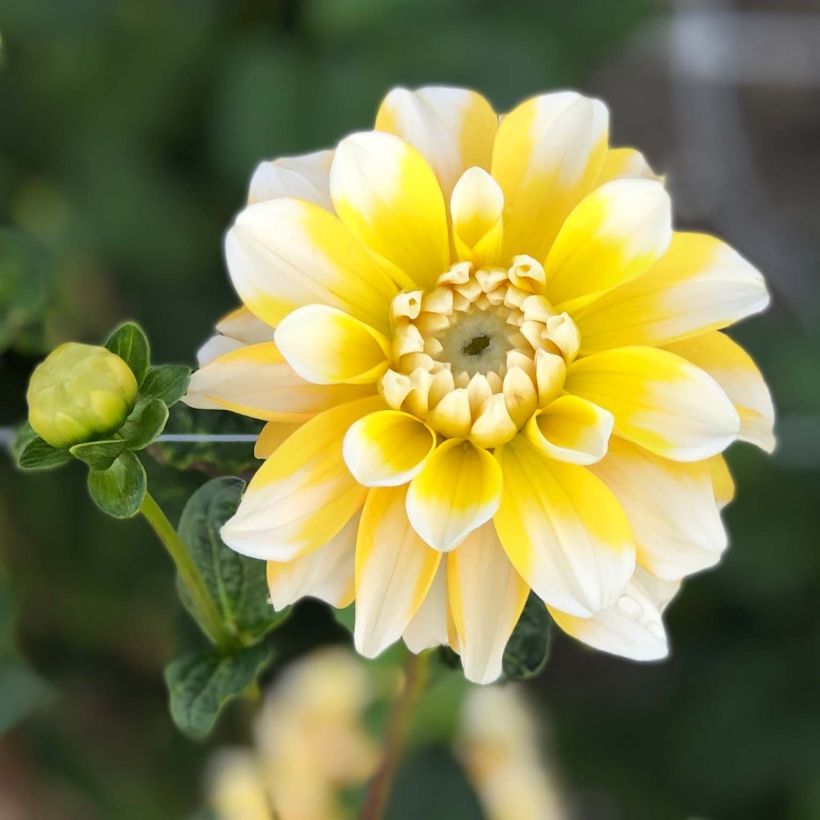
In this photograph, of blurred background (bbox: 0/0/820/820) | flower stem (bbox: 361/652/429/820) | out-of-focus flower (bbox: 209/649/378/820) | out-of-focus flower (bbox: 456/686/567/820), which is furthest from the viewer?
blurred background (bbox: 0/0/820/820)

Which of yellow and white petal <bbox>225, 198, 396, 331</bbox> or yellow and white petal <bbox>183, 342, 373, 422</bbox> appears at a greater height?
yellow and white petal <bbox>225, 198, 396, 331</bbox>

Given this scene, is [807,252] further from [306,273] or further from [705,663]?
[306,273]

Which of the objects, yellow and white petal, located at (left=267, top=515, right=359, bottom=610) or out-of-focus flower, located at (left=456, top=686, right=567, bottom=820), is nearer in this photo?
yellow and white petal, located at (left=267, top=515, right=359, bottom=610)

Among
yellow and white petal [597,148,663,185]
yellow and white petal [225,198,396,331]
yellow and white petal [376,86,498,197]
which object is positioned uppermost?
yellow and white petal [376,86,498,197]

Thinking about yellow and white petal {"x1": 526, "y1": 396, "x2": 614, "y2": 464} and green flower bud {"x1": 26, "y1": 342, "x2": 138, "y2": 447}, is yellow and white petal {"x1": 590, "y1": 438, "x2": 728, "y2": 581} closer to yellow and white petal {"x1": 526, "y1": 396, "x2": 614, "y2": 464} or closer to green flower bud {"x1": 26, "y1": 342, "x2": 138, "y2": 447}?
yellow and white petal {"x1": 526, "y1": 396, "x2": 614, "y2": 464}

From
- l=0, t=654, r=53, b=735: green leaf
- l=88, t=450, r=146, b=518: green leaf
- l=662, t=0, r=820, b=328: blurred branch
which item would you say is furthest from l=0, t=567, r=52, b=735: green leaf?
l=662, t=0, r=820, b=328: blurred branch

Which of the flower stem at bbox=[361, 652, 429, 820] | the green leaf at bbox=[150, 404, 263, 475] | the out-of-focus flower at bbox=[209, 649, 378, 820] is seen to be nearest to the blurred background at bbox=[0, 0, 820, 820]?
the out-of-focus flower at bbox=[209, 649, 378, 820]

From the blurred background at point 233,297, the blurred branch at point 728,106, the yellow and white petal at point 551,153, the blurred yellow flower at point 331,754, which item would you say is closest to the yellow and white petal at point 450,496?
the yellow and white petal at point 551,153

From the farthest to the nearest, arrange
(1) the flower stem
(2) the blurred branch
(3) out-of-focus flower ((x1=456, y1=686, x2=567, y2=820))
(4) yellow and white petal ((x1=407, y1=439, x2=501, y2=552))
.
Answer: (2) the blurred branch → (3) out-of-focus flower ((x1=456, y1=686, x2=567, y2=820)) → (1) the flower stem → (4) yellow and white petal ((x1=407, y1=439, x2=501, y2=552))

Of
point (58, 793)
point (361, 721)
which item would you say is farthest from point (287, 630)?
point (58, 793)
